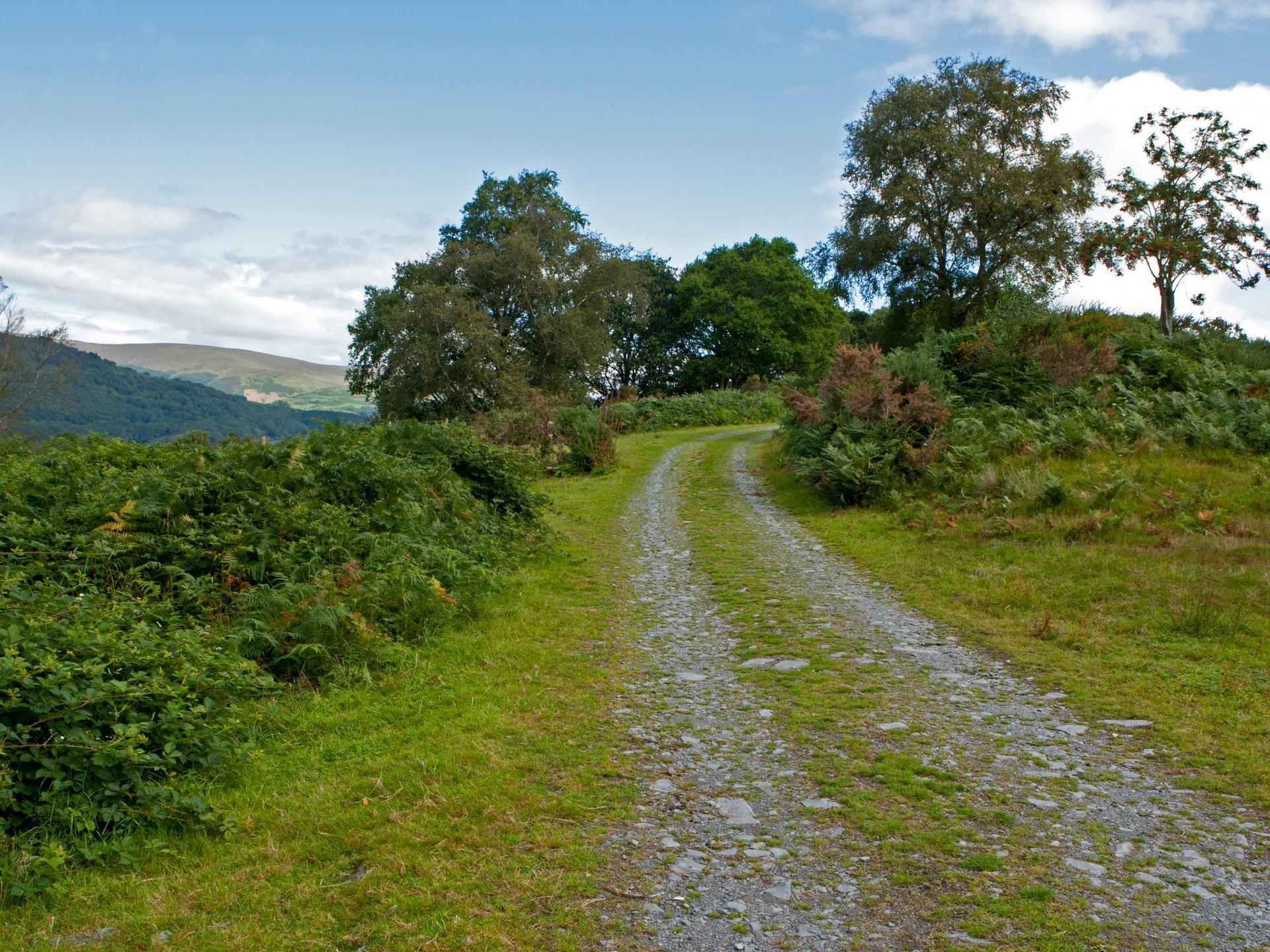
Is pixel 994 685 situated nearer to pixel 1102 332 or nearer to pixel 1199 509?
pixel 1199 509

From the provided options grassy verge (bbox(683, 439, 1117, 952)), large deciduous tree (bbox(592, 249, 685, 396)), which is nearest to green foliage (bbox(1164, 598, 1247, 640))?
grassy verge (bbox(683, 439, 1117, 952))

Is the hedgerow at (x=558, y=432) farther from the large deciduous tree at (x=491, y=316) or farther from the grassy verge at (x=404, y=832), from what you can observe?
the grassy verge at (x=404, y=832)

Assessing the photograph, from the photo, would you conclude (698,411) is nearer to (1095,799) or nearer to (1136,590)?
(1136,590)

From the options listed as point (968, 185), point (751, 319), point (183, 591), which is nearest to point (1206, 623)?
point (183, 591)

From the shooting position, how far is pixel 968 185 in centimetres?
2683

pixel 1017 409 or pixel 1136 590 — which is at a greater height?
pixel 1017 409

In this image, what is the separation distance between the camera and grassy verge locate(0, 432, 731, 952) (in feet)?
11.7

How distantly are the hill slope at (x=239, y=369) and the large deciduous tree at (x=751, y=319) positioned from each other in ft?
211

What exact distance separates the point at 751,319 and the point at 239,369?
116427 mm

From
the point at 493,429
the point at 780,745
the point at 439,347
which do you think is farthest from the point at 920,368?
the point at 439,347

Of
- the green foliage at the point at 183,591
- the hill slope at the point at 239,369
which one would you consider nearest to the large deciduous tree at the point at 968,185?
the green foliage at the point at 183,591

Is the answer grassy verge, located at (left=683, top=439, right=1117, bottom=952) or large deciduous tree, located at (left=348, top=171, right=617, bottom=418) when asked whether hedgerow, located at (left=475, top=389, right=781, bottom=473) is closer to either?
large deciduous tree, located at (left=348, top=171, right=617, bottom=418)

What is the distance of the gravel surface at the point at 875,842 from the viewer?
11.5 feet

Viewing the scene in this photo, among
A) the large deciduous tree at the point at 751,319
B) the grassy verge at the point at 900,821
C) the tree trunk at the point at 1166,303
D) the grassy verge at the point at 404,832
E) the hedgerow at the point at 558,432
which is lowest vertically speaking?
the grassy verge at the point at 404,832
